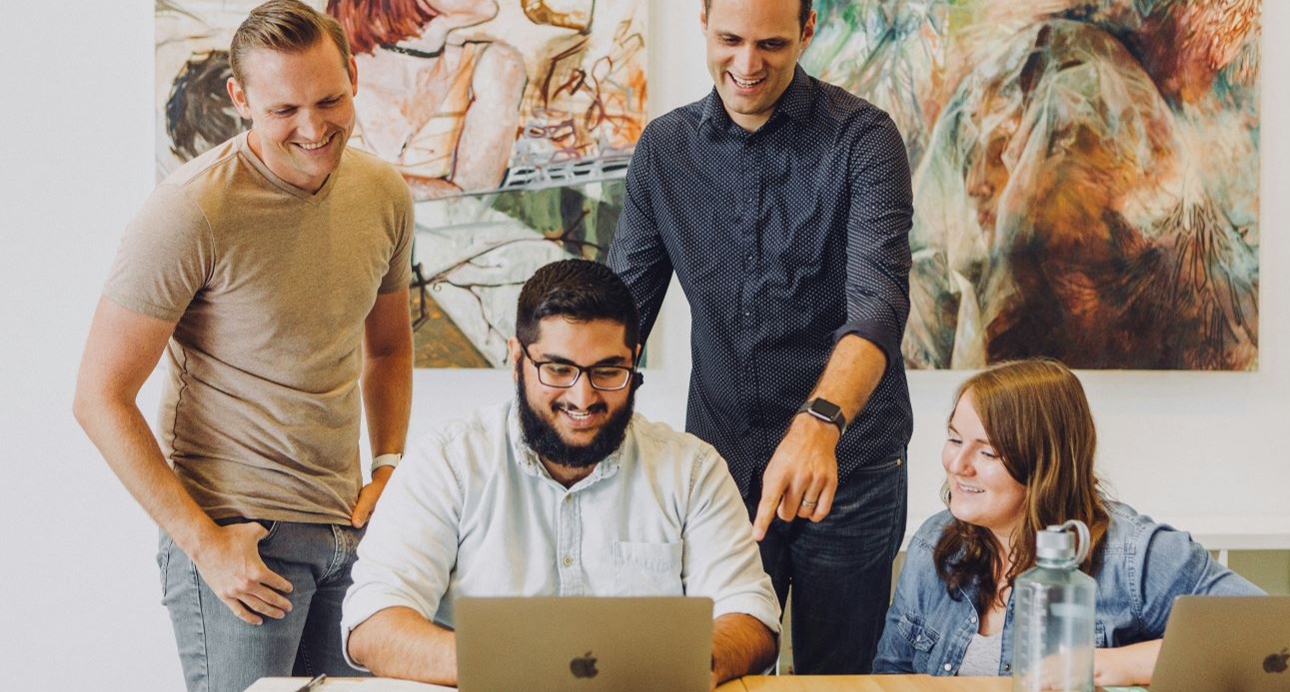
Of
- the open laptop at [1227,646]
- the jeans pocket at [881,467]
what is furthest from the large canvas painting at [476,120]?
the open laptop at [1227,646]

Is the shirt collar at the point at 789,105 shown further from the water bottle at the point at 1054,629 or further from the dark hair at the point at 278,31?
the water bottle at the point at 1054,629

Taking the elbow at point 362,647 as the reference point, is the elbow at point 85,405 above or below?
above

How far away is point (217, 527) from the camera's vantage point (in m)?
1.84

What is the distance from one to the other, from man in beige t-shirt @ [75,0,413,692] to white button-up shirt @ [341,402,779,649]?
7.4 inches

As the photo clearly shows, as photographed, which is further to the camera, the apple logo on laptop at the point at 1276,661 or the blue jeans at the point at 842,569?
the blue jeans at the point at 842,569

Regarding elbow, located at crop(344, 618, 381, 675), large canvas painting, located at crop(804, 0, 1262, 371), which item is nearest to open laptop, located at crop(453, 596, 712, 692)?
elbow, located at crop(344, 618, 381, 675)

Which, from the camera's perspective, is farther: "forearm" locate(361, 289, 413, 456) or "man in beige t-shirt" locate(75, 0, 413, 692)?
"forearm" locate(361, 289, 413, 456)

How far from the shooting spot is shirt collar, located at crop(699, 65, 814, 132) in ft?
7.18

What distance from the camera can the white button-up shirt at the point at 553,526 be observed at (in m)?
1.81

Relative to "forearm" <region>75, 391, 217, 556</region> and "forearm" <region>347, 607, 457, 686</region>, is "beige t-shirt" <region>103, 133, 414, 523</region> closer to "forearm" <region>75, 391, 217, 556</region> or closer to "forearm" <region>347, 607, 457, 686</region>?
"forearm" <region>75, 391, 217, 556</region>

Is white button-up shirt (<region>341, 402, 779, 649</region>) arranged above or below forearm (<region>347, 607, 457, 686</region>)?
above

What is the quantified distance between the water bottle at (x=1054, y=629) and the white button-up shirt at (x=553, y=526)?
17.0 inches

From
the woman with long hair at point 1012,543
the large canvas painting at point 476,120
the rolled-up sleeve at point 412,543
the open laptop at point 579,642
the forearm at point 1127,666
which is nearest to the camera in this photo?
the open laptop at point 579,642

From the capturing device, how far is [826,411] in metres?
1.75
